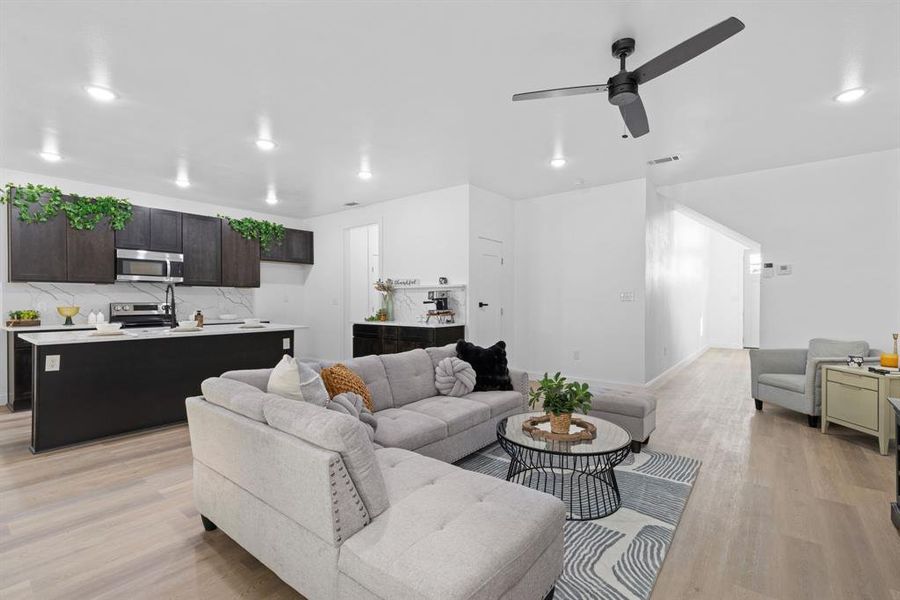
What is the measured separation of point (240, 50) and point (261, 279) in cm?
528

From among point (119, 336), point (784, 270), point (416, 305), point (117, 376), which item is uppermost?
point (784, 270)

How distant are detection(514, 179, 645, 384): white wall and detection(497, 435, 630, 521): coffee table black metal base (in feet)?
9.86

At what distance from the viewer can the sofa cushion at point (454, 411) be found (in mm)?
2934

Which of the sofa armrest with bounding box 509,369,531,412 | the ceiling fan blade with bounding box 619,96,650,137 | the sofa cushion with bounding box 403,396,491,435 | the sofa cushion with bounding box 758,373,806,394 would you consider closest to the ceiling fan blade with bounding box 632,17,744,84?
the ceiling fan blade with bounding box 619,96,650,137

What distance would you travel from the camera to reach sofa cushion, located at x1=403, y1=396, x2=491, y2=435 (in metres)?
2.93

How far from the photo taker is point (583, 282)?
5.86 m

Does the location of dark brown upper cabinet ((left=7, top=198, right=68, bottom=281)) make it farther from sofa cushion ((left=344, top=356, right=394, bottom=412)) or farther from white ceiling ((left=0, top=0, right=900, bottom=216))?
sofa cushion ((left=344, top=356, right=394, bottom=412))

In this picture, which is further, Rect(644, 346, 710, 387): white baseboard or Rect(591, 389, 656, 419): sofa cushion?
Rect(644, 346, 710, 387): white baseboard

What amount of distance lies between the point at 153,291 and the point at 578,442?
20.5ft

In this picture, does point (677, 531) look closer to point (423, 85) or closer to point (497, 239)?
point (423, 85)

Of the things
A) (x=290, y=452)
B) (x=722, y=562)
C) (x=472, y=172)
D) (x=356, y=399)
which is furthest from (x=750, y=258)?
(x=290, y=452)

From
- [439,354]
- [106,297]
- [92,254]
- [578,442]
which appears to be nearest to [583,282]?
[439,354]

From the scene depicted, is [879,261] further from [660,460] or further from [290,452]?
[290,452]

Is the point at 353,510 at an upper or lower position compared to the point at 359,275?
lower
